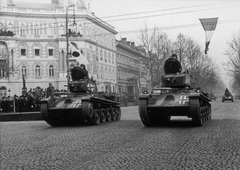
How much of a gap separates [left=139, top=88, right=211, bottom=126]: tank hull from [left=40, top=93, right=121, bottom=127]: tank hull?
2432 mm

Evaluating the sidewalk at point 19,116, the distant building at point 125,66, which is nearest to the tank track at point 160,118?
the sidewalk at point 19,116

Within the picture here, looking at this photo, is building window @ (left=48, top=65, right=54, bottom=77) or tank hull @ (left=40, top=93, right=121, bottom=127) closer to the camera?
tank hull @ (left=40, top=93, right=121, bottom=127)

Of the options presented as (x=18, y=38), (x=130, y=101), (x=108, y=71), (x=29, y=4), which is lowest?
(x=130, y=101)

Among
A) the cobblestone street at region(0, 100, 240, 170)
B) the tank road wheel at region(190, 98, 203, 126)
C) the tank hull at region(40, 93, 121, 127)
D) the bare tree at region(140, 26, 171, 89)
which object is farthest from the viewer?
the bare tree at region(140, 26, 171, 89)

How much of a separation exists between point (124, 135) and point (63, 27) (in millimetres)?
61190

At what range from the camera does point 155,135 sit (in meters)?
11.5

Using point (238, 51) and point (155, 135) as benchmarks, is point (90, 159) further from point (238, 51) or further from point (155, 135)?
point (238, 51)

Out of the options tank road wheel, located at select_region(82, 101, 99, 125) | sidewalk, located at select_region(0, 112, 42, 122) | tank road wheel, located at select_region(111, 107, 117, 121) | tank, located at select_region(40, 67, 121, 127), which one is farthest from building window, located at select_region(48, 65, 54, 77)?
tank road wheel, located at select_region(82, 101, 99, 125)

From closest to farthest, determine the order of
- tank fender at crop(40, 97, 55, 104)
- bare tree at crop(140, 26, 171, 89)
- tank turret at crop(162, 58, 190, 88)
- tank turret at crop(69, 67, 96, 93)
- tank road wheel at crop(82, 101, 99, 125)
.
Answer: tank road wheel at crop(82, 101, 99, 125)
tank turret at crop(162, 58, 190, 88)
tank fender at crop(40, 97, 55, 104)
tank turret at crop(69, 67, 96, 93)
bare tree at crop(140, 26, 171, 89)

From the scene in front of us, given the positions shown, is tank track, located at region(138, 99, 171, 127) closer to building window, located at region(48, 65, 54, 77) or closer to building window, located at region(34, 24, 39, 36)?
building window, located at region(48, 65, 54, 77)

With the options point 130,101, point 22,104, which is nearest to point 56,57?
point 130,101

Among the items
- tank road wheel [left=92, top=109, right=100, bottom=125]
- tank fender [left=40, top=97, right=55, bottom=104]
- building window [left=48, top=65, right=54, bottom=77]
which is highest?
building window [left=48, top=65, right=54, bottom=77]

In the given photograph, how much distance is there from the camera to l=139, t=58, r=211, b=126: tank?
1347 centimetres

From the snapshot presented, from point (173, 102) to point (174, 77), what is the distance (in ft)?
5.70
